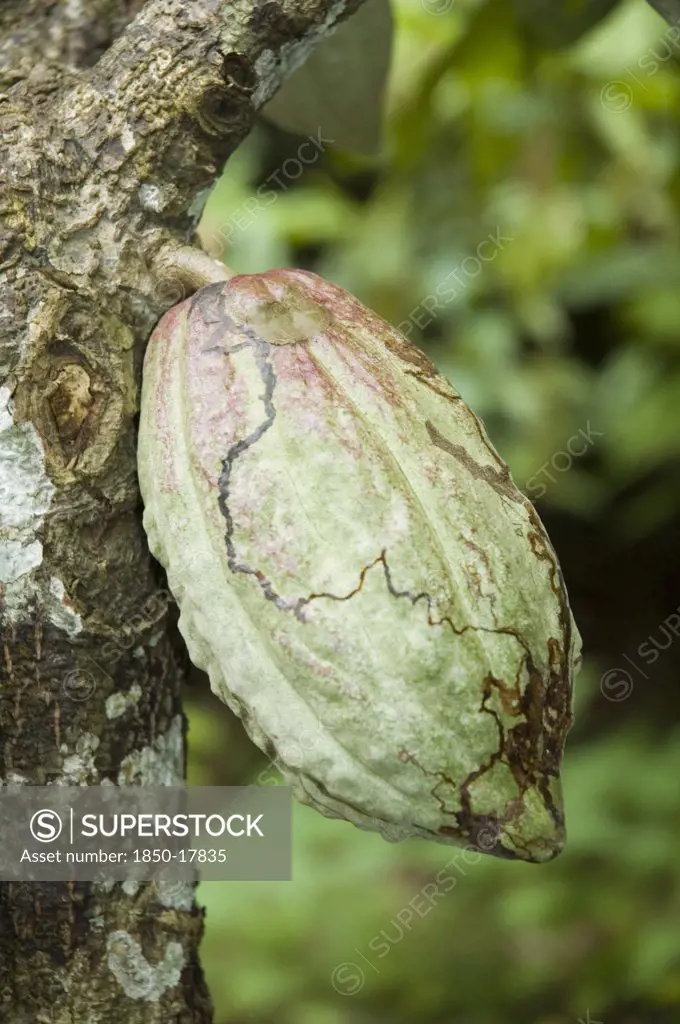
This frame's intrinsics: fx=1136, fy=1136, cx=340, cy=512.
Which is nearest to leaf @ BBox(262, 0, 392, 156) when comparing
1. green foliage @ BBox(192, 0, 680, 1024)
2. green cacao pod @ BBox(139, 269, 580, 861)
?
green foliage @ BBox(192, 0, 680, 1024)

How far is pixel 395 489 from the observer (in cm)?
77

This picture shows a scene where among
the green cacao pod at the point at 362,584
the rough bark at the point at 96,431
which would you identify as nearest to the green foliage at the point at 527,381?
the rough bark at the point at 96,431

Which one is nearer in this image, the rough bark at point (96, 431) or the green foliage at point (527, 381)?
the rough bark at point (96, 431)

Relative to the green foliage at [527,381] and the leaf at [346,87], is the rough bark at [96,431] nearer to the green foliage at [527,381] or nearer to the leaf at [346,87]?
the leaf at [346,87]

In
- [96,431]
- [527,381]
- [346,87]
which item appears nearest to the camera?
[96,431]

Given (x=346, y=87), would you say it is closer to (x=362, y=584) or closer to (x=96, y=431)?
(x=96, y=431)

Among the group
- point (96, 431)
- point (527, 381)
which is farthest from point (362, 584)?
point (527, 381)

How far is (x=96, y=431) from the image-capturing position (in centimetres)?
86

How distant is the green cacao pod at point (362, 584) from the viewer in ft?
2.44

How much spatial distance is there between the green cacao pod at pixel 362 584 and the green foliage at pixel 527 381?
686 mm

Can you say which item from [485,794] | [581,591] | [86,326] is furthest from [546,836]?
[581,591]

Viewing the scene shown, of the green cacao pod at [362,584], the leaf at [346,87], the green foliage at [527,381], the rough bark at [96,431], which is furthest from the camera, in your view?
the green foliage at [527,381]

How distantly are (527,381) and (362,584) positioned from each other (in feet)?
7.68

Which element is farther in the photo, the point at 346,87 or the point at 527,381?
the point at 527,381
